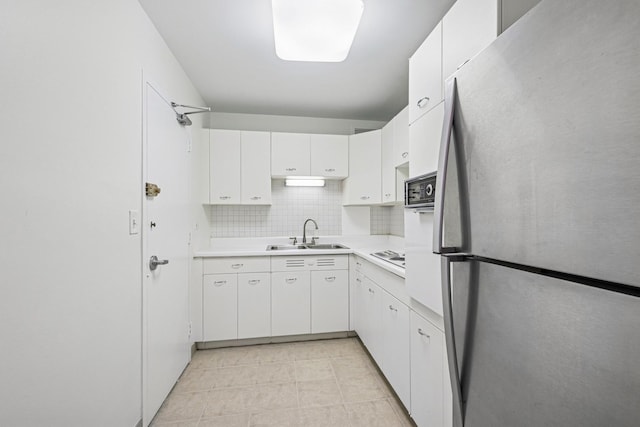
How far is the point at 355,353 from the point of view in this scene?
252 centimetres

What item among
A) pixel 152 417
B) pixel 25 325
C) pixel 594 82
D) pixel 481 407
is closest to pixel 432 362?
pixel 481 407

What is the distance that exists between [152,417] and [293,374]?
97 cm

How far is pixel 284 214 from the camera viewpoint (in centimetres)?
334

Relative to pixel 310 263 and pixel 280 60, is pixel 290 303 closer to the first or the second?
pixel 310 263

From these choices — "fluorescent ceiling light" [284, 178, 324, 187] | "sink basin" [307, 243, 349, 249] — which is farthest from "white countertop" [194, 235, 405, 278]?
"fluorescent ceiling light" [284, 178, 324, 187]

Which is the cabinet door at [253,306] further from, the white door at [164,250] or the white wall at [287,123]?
the white wall at [287,123]

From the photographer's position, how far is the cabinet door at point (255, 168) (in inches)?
117

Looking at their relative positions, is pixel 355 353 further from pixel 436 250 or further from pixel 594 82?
pixel 594 82

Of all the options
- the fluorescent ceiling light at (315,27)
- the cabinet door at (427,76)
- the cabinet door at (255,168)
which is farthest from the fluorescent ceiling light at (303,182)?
the cabinet door at (427,76)

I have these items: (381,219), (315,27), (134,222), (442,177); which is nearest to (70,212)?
(134,222)

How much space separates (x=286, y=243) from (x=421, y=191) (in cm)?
224

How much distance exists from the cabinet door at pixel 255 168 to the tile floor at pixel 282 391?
5.09 feet

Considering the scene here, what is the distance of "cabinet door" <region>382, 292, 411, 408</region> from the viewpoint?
1.60 meters

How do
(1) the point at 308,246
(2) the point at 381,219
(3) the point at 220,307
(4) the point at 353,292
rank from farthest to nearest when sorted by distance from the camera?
(2) the point at 381,219 < (1) the point at 308,246 < (4) the point at 353,292 < (3) the point at 220,307
